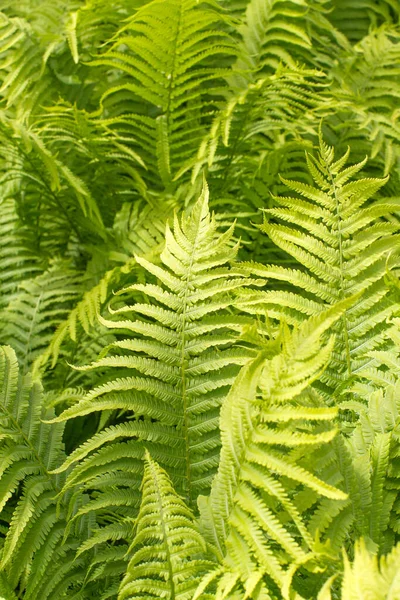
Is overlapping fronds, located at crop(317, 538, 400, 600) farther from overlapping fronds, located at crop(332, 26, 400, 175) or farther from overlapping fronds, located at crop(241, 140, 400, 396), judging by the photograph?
overlapping fronds, located at crop(332, 26, 400, 175)

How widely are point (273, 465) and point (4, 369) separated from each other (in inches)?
21.0

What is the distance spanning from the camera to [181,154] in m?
1.57

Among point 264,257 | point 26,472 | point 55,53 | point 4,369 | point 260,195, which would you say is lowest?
point 26,472

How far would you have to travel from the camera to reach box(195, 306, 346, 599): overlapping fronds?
69 centimetres

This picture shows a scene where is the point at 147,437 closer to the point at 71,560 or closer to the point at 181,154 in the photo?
the point at 71,560

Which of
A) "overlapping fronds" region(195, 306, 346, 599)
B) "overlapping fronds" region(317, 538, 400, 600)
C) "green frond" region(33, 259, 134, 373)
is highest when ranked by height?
"green frond" region(33, 259, 134, 373)

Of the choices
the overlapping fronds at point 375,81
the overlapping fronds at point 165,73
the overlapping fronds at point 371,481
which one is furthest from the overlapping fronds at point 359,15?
the overlapping fronds at point 371,481

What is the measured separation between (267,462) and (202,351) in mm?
365

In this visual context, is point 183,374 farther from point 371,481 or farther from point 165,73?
point 165,73

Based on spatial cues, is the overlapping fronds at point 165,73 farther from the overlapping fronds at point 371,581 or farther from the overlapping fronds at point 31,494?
the overlapping fronds at point 371,581

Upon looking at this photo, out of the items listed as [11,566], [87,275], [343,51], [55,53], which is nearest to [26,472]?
[11,566]

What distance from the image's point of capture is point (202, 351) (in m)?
1.07

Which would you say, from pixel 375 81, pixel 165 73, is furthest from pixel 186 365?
pixel 375 81

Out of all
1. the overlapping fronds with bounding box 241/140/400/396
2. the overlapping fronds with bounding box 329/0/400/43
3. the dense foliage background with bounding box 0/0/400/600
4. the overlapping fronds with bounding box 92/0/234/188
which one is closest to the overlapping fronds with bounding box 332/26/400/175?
the dense foliage background with bounding box 0/0/400/600
